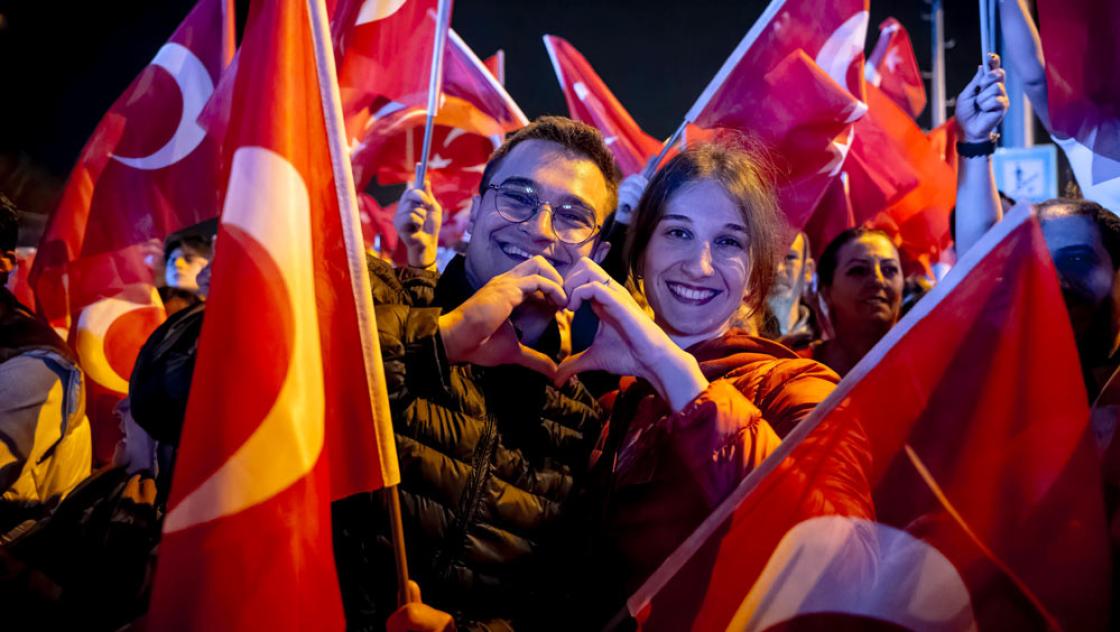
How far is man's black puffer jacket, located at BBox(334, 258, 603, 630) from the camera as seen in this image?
1.75 m

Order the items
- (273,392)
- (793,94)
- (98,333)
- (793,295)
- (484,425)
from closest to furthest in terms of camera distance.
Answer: (273,392), (484,425), (793,94), (98,333), (793,295)

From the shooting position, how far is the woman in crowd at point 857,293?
12.5ft

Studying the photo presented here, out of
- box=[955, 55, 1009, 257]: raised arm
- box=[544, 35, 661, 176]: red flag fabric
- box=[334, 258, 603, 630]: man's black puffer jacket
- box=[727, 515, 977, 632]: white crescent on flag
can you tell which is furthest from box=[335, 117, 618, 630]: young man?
box=[544, 35, 661, 176]: red flag fabric

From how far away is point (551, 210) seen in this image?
2.17 m

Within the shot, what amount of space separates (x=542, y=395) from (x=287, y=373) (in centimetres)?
66

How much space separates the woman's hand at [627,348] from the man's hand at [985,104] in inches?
66.1

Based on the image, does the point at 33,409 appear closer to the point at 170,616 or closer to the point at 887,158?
the point at 170,616

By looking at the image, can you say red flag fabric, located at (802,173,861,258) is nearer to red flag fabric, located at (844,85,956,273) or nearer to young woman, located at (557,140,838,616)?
red flag fabric, located at (844,85,956,273)

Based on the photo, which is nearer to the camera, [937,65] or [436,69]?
[436,69]

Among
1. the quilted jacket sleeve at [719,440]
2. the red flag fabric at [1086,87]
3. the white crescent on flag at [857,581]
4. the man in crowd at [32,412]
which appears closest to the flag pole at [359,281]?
the quilted jacket sleeve at [719,440]

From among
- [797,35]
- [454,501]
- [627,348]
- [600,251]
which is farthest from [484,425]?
[797,35]

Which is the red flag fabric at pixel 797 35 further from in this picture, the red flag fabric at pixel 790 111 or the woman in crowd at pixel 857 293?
the woman in crowd at pixel 857 293

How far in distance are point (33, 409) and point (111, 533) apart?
480mm

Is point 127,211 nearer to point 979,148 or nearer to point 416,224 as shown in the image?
point 416,224
